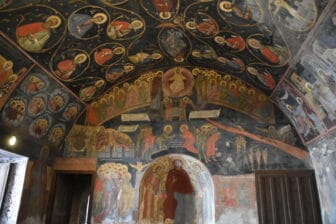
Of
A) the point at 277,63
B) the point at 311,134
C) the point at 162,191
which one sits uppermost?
the point at 277,63

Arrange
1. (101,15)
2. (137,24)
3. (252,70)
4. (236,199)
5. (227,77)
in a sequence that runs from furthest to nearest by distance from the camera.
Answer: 1. (227,77)
2. (252,70)
3. (236,199)
4. (137,24)
5. (101,15)

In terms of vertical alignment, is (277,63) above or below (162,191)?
above

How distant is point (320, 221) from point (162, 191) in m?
4.71

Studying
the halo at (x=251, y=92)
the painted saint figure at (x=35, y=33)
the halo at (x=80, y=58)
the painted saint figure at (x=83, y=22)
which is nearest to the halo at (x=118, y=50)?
the halo at (x=80, y=58)

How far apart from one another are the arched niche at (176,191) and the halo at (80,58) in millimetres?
3771

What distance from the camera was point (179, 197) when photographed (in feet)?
32.9

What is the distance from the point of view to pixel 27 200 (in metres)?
8.03

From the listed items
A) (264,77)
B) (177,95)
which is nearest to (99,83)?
(177,95)

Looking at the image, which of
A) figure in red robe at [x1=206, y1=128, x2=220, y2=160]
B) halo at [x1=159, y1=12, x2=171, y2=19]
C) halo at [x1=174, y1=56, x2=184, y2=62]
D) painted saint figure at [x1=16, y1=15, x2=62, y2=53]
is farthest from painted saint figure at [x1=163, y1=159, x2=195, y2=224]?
painted saint figure at [x1=16, y1=15, x2=62, y2=53]

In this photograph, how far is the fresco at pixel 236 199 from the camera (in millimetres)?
8297

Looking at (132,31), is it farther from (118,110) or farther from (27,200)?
(27,200)

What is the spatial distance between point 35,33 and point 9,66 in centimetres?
99

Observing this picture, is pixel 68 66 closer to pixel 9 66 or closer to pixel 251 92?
pixel 9 66

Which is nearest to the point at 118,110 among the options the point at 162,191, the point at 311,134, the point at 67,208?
the point at 162,191
